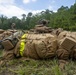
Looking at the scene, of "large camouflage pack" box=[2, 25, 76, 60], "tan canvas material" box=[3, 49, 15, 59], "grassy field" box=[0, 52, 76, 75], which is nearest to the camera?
"grassy field" box=[0, 52, 76, 75]

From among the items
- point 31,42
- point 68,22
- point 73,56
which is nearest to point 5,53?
point 31,42

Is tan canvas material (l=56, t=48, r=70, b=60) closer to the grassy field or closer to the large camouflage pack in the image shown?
the large camouflage pack

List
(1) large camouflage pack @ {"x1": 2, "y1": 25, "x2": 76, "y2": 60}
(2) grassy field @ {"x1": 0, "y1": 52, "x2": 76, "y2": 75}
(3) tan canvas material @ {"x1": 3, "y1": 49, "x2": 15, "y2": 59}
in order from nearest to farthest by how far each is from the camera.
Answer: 1. (2) grassy field @ {"x1": 0, "y1": 52, "x2": 76, "y2": 75}
2. (1) large camouflage pack @ {"x1": 2, "y1": 25, "x2": 76, "y2": 60}
3. (3) tan canvas material @ {"x1": 3, "y1": 49, "x2": 15, "y2": 59}

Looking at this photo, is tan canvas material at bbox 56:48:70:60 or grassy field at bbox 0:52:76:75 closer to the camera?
grassy field at bbox 0:52:76:75

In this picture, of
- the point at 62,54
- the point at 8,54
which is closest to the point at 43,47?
the point at 62,54

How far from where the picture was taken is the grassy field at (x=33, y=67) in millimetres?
4621

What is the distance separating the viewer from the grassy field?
4.62 m

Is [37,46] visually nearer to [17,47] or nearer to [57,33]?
[17,47]

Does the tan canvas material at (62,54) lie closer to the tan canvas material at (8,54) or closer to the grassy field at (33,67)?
the grassy field at (33,67)

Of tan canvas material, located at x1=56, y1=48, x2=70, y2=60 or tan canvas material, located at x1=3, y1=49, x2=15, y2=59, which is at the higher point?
tan canvas material, located at x1=56, y1=48, x2=70, y2=60

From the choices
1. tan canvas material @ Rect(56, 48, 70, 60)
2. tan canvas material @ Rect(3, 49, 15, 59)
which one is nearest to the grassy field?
tan canvas material @ Rect(56, 48, 70, 60)

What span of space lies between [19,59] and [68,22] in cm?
2302

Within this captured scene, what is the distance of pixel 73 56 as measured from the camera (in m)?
5.56

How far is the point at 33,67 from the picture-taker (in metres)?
5.09
